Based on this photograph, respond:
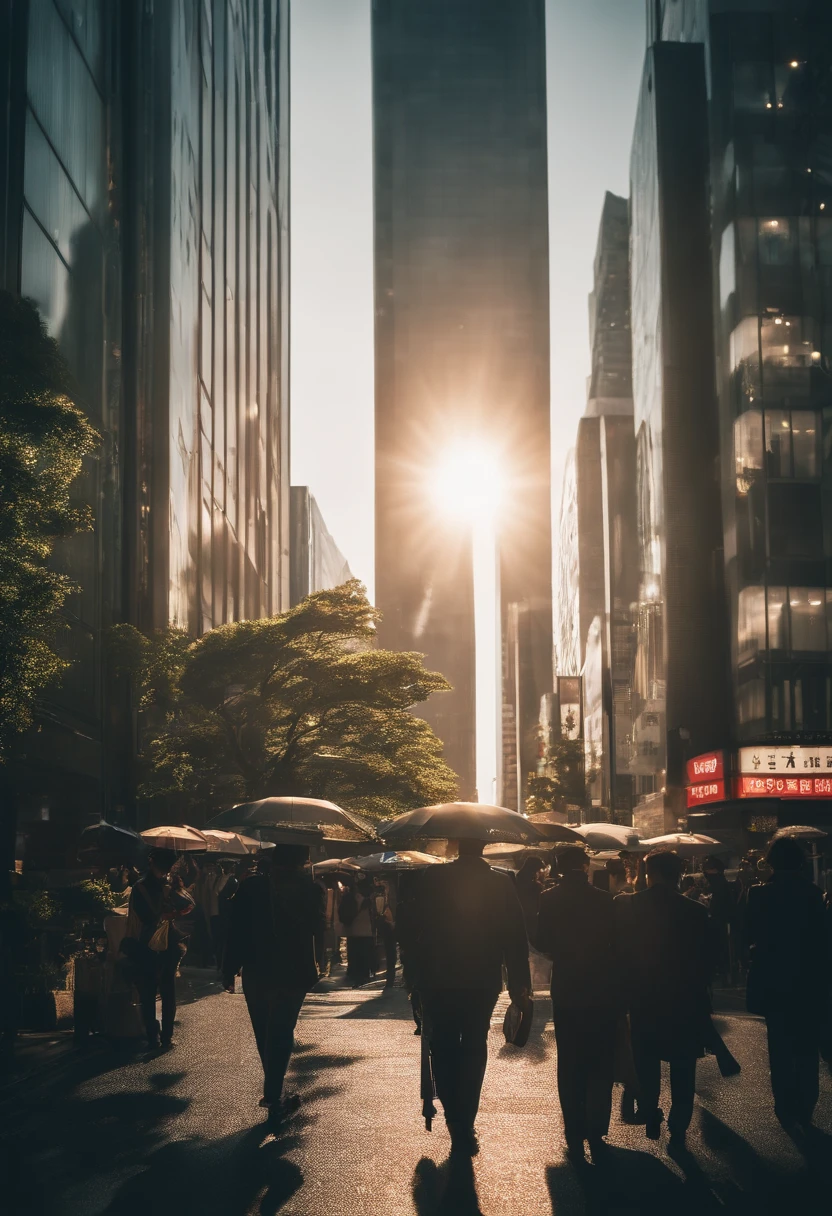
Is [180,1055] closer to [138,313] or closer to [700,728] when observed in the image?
[138,313]

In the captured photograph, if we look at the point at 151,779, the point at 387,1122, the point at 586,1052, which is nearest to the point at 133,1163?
the point at 387,1122

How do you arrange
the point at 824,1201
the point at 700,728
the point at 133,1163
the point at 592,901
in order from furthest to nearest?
the point at 700,728, the point at 592,901, the point at 133,1163, the point at 824,1201

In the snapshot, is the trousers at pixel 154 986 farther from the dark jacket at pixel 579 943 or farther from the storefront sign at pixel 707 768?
the storefront sign at pixel 707 768

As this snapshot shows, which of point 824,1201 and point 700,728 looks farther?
point 700,728

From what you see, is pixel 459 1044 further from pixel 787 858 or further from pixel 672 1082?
pixel 787 858

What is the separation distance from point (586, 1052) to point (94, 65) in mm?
30299

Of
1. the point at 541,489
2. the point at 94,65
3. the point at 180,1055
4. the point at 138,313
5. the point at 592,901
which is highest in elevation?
the point at 541,489

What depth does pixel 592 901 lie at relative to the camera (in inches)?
343

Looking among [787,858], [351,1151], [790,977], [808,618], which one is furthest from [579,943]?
[808,618]

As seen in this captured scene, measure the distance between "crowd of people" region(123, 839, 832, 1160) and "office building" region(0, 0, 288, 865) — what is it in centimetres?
1306

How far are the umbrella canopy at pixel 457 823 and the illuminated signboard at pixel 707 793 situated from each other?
31084 millimetres

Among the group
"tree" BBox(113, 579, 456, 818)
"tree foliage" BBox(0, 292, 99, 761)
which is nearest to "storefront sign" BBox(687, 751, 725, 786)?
"tree" BBox(113, 579, 456, 818)

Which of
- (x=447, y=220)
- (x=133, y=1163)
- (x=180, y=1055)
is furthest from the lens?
(x=447, y=220)

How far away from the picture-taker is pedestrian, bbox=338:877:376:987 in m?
22.3
